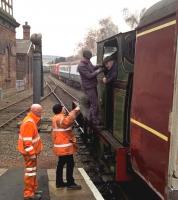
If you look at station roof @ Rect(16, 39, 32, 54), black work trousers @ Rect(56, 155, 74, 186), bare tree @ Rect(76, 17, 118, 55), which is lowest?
black work trousers @ Rect(56, 155, 74, 186)

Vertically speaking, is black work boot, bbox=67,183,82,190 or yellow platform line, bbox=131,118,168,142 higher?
yellow platform line, bbox=131,118,168,142

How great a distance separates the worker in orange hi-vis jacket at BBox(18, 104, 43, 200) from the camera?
6.55 m

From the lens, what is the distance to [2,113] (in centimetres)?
2108

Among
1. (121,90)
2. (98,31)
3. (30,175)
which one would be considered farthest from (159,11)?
(98,31)

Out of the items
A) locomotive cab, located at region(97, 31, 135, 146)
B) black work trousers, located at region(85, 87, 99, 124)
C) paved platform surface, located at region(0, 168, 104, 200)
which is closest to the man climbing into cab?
black work trousers, located at region(85, 87, 99, 124)

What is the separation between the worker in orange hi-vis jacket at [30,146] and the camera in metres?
6.55

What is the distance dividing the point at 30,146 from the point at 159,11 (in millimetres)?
2835

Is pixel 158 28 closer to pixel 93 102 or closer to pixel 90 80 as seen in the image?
pixel 90 80

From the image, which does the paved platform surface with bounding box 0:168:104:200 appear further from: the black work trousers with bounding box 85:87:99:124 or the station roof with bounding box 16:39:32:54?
the station roof with bounding box 16:39:32:54

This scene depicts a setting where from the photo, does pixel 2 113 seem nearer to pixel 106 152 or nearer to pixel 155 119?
pixel 106 152

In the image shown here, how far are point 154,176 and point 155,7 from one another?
2.11 metres

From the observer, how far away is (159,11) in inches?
204

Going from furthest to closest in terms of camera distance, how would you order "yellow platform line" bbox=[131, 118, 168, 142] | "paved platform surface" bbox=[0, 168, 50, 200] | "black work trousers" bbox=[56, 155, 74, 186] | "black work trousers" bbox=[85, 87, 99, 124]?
"black work trousers" bbox=[85, 87, 99, 124] < "black work trousers" bbox=[56, 155, 74, 186] < "paved platform surface" bbox=[0, 168, 50, 200] < "yellow platform line" bbox=[131, 118, 168, 142]

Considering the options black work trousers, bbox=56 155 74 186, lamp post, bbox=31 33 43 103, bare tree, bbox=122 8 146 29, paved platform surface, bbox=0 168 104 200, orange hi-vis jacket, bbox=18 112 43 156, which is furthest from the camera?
bare tree, bbox=122 8 146 29
